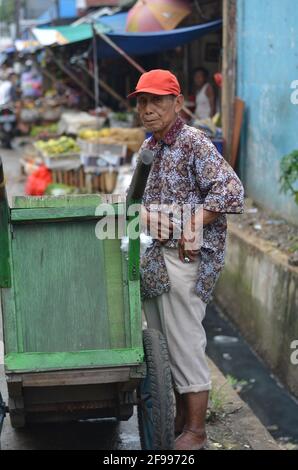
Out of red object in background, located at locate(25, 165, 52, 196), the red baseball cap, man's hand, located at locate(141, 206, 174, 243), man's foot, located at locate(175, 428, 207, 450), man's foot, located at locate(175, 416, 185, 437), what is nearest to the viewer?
the red baseball cap

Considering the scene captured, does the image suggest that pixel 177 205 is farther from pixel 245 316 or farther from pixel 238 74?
pixel 238 74

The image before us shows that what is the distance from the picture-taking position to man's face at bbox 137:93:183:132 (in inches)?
134

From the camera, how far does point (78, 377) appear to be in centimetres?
306

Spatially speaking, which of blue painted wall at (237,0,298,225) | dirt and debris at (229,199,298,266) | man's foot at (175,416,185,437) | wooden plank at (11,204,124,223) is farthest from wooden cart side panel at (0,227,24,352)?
blue painted wall at (237,0,298,225)

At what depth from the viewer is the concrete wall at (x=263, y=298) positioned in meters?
5.75

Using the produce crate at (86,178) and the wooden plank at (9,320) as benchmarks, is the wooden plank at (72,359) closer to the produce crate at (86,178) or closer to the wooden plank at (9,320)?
the wooden plank at (9,320)

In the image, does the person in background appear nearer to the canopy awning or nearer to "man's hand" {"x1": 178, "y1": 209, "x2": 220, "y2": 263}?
the canopy awning

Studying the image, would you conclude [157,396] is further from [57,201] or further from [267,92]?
[267,92]

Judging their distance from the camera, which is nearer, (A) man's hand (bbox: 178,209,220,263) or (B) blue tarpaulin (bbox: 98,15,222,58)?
(A) man's hand (bbox: 178,209,220,263)

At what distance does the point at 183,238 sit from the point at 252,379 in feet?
10.1

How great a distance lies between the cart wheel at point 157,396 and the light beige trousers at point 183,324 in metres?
0.22

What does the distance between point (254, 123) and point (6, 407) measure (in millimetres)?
5671

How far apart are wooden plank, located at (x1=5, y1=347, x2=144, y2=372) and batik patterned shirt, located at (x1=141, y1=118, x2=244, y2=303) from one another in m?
0.49

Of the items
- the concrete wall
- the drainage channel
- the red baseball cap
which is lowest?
the drainage channel
